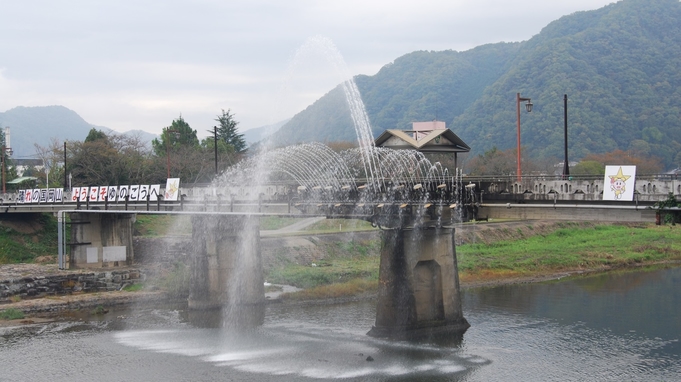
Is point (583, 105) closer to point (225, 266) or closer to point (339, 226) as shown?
point (339, 226)

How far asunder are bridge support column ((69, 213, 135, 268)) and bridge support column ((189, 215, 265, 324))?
733 inches

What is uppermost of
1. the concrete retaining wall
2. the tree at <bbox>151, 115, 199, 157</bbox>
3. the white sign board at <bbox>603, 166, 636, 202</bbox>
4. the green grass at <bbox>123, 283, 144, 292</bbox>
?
the tree at <bbox>151, 115, 199, 157</bbox>

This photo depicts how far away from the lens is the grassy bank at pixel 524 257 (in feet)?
207

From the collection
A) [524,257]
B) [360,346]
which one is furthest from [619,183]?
[524,257]

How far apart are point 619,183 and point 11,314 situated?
4245 centimetres

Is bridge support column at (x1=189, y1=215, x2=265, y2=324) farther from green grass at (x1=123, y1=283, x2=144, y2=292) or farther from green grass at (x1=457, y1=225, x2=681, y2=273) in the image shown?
green grass at (x1=457, y1=225, x2=681, y2=273)

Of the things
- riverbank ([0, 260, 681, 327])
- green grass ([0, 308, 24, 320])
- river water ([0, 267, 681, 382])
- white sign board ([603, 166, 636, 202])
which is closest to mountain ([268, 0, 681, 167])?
riverbank ([0, 260, 681, 327])

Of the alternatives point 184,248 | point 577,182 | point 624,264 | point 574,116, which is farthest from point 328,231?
point 574,116

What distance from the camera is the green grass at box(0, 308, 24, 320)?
2109 inches

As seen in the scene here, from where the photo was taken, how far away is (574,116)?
153125 mm

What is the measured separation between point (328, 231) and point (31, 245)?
3127 cm

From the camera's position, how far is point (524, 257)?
7575cm

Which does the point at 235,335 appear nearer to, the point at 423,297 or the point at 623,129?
the point at 423,297

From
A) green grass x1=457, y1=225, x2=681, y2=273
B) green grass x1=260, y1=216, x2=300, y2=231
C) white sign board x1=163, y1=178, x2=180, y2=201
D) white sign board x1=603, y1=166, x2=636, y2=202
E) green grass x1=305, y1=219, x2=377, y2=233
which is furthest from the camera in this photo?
green grass x1=260, y1=216, x2=300, y2=231
